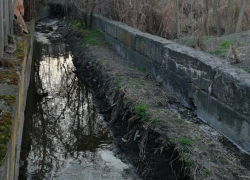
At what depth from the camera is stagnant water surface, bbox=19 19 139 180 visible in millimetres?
4879

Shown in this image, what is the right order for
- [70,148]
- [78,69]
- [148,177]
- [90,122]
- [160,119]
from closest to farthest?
[148,177], [160,119], [70,148], [90,122], [78,69]

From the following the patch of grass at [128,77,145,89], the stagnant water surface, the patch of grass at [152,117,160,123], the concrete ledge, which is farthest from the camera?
the patch of grass at [128,77,145,89]

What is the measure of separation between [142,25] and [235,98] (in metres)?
6.54

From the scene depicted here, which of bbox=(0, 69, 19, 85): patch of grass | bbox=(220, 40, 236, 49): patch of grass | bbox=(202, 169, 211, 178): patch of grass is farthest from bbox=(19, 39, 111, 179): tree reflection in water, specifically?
bbox=(220, 40, 236, 49): patch of grass

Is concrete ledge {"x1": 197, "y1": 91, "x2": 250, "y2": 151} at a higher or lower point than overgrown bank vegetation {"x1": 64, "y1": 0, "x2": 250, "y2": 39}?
lower

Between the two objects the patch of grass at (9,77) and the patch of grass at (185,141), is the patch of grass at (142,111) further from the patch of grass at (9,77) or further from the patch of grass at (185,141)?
the patch of grass at (9,77)

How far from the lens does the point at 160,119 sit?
5.24 meters

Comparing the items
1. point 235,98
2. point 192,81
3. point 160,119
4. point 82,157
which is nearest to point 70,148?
point 82,157

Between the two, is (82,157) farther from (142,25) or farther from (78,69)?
(142,25)

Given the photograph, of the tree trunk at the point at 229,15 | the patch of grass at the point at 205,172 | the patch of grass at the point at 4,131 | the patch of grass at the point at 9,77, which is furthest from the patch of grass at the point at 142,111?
the tree trunk at the point at 229,15

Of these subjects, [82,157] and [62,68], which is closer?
[82,157]

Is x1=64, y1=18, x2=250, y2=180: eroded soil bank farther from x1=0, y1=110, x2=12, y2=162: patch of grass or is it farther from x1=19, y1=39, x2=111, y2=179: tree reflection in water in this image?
x1=0, y1=110, x2=12, y2=162: patch of grass

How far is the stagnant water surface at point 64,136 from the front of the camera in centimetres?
488

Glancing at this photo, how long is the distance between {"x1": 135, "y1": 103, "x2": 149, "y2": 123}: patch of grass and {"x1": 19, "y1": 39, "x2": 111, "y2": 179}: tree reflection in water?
794 millimetres
